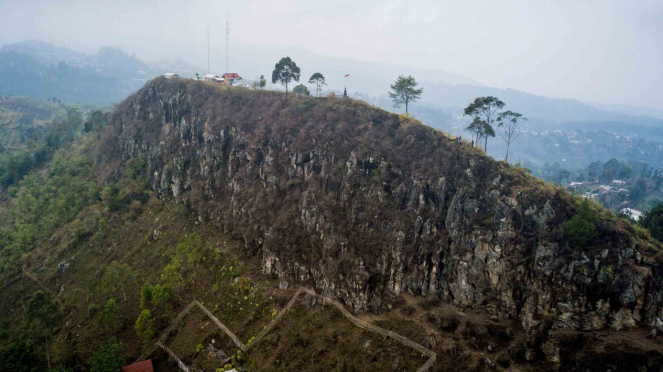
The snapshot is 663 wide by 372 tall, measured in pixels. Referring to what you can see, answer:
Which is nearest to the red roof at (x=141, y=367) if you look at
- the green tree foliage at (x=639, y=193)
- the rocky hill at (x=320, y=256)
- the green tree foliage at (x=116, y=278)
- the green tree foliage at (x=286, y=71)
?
the rocky hill at (x=320, y=256)

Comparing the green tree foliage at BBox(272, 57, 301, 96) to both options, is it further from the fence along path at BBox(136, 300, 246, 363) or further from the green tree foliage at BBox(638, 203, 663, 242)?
the green tree foliage at BBox(638, 203, 663, 242)

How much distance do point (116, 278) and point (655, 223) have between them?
5593 cm

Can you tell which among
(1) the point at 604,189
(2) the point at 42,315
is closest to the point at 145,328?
(2) the point at 42,315

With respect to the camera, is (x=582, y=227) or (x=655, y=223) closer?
(x=582, y=227)

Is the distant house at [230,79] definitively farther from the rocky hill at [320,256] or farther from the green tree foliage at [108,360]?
the green tree foliage at [108,360]

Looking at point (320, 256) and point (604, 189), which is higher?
point (320, 256)

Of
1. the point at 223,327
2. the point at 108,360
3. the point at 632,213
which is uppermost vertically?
the point at 632,213

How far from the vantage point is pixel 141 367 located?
1280 inches

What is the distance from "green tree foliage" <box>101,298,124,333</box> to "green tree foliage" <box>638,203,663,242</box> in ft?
172

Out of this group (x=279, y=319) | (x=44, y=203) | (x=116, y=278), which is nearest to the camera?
(x=279, y=319)

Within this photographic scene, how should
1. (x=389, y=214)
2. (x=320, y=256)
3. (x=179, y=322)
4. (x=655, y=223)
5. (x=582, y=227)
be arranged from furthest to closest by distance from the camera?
1. (x=655, y=223)
2. (x=179, y=322)
3. (x=320, y=256)
4. (x=389, y=214)
5. (x=582, y=227)

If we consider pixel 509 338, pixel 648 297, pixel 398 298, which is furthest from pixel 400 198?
pixel 648 297

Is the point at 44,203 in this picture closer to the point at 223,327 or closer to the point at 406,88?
the point at 223,327

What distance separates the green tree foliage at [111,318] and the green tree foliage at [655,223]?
52488mm
